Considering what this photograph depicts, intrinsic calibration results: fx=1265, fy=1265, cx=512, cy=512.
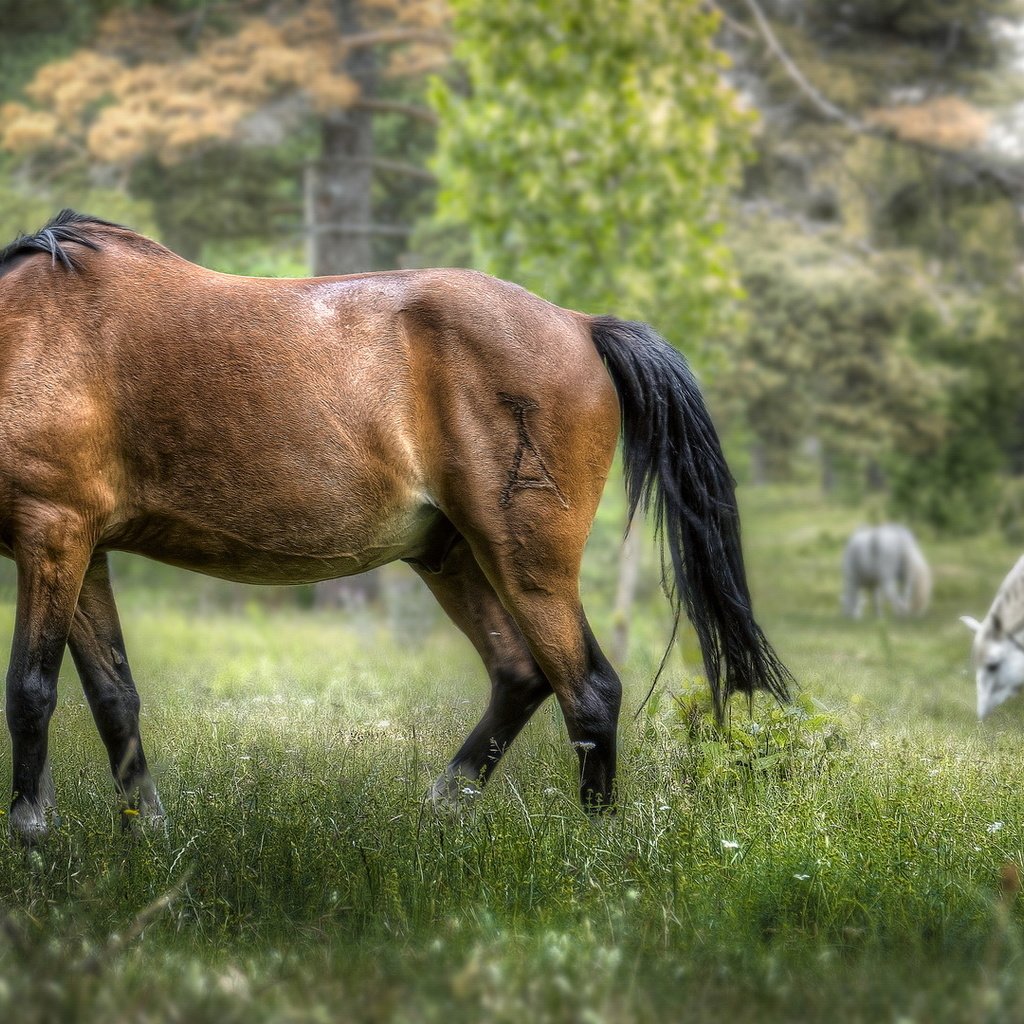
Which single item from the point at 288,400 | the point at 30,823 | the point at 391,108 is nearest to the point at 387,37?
the point at 391,108

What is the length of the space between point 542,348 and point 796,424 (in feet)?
45.4

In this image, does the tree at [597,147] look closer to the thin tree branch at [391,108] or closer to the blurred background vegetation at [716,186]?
the blurred background vegetation at [716,186]

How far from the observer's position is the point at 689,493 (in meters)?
4.55

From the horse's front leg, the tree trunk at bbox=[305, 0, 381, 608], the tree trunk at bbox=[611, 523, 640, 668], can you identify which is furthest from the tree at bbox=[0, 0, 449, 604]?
the horse's front leg

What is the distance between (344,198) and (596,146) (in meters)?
6.61

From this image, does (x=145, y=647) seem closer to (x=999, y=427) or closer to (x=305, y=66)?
(x=305, y=66)

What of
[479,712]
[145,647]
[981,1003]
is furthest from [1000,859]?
[145,647]

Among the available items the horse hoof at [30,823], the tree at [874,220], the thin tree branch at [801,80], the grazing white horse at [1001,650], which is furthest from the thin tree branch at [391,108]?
the horse hoof at [30,823]

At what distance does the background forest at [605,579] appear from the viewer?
2.97 meters

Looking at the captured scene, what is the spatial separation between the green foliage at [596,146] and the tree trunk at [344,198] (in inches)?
209

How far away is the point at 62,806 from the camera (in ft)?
13.9

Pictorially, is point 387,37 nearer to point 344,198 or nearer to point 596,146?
point 344,198

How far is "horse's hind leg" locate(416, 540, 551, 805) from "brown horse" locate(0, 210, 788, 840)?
0.20 feet

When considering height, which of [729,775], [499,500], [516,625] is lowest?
[729,775]
